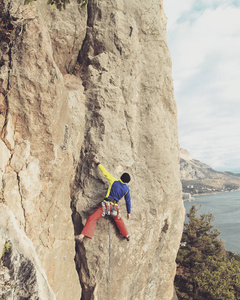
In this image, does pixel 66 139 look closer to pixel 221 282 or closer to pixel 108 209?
pixel 108 209

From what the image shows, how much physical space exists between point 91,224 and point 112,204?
0.64m

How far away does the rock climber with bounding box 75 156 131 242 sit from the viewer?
16.4 feet

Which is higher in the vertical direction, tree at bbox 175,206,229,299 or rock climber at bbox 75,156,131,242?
rock climber at bbox 75,156,131,242

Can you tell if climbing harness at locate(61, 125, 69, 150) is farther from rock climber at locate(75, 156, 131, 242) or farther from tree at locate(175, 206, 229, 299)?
tree at locate(175, 206, 229, 299)

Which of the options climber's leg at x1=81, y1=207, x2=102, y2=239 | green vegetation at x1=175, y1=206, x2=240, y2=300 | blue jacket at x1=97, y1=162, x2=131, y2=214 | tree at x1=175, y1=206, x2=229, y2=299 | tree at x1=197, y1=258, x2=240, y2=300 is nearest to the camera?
climber's leg at x1=81, y1=207, x2=102, y2=239

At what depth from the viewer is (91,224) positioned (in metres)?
4.99

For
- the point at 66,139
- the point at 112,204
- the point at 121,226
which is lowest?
the point at 121,226

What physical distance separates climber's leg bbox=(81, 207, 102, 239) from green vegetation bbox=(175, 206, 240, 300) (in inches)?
478

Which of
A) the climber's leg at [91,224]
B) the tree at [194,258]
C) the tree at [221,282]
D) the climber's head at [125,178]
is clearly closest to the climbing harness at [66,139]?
the climber's head at [125,178]

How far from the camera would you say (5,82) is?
4.06m

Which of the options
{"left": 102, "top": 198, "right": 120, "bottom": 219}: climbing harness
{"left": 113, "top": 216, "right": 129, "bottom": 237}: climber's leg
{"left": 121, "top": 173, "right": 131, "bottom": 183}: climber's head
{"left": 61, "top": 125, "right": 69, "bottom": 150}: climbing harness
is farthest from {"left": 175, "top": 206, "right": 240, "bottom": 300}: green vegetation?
{"left": 61, "top": 125, "right": 69, "bottom": 150}: climbing harness

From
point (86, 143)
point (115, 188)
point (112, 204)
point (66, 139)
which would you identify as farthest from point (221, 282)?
point (66, 139)

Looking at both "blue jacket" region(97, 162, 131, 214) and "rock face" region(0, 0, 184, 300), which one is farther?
"blue jacket" region(97, 162, 131, 214)

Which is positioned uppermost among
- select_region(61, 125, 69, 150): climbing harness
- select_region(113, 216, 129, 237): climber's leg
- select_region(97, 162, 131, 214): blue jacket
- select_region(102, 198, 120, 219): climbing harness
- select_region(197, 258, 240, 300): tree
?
select_region(61, 125, 69, 150): climbing harness
